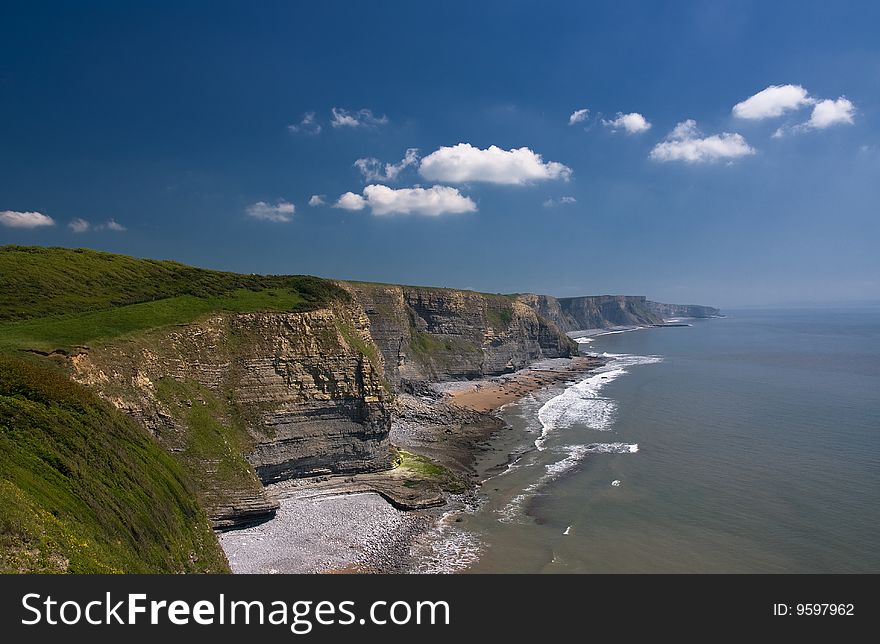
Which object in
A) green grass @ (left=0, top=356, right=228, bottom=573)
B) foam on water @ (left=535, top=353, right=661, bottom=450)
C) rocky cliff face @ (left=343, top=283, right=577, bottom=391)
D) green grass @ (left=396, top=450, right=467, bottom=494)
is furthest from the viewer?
rocky cliff face @ (left=343, top=283, right=577, bottom=391)

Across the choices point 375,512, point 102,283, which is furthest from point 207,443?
point 102,283

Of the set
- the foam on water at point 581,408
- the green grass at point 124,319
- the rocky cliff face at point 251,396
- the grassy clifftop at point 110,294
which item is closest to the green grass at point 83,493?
the rocky cliff face at point 251,396

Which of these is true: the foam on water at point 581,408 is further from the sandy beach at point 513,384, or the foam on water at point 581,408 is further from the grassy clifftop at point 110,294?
the grassy clifftop at point 110,294

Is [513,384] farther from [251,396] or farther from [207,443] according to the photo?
[207,443]

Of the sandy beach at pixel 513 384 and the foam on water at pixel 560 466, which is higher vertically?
the sandy beach at pixel 513 384

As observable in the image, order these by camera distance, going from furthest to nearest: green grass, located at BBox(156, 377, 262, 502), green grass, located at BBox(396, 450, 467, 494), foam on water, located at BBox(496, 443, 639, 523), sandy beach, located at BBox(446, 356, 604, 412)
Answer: sandy beach, located at BBox(446, 356, 604, 412)
green grass, located at BBox(396, 450, 467, 494)
foam on water, located at BBox(496, 443, 639, 523)
green grass, located at BBox(156, 377, 262, 502)

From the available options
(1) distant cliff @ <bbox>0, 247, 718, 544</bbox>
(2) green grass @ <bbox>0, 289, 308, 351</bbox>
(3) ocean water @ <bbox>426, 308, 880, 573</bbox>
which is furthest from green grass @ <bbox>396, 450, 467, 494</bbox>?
(2) green grass @ <bbox>0, 289, 308, 351</bbox>

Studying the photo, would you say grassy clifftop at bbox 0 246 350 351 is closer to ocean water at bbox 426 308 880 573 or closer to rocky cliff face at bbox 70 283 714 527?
rocky cliff face at bbox 70 283 714 527
